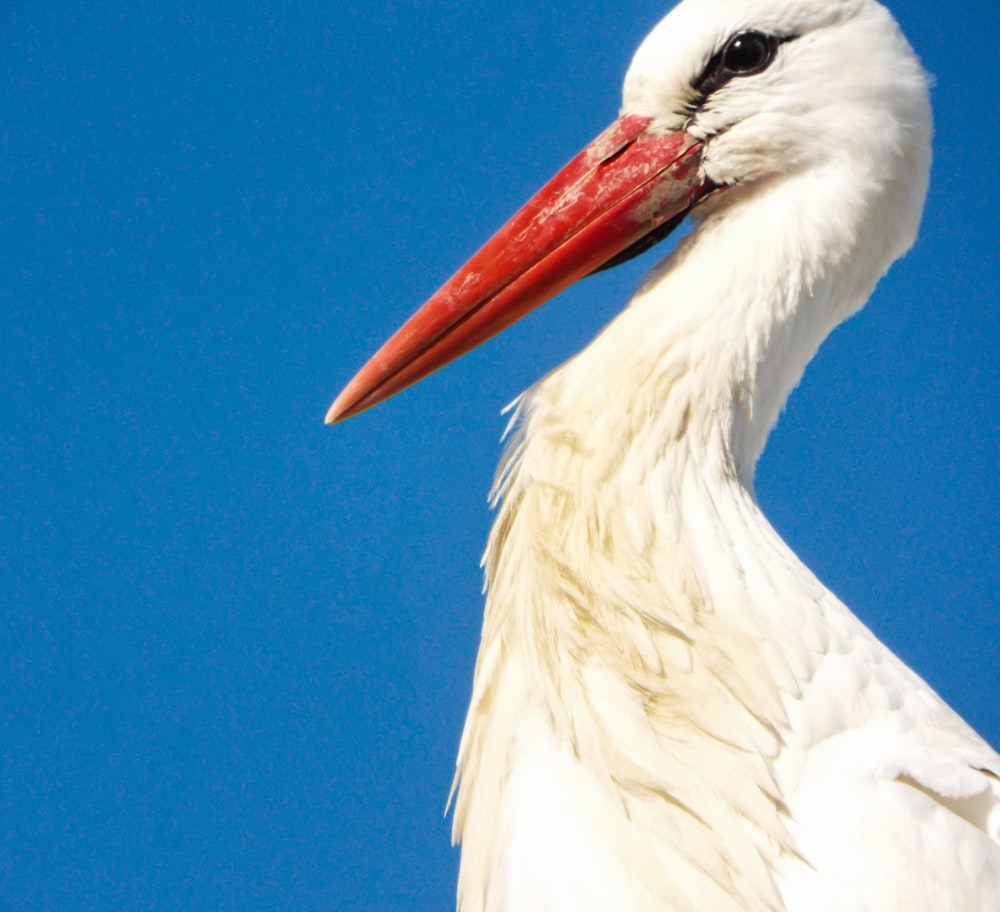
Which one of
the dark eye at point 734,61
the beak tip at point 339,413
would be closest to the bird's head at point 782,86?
the dark eye at point 734,61

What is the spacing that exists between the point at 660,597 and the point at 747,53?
563 millimetres

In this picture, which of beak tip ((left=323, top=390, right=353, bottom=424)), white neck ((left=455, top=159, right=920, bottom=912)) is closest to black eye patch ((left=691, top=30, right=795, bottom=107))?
white neck ((left=455, top=159, right=920, bottom=912))

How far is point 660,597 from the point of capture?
0.90m

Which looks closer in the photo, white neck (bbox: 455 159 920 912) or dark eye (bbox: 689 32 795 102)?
white neck (bbox: 455 159 920 912)

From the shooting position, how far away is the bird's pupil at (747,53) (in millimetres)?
1088

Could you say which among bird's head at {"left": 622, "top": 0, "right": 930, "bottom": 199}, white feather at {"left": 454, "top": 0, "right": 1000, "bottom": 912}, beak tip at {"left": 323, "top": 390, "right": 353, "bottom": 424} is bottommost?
white feather at {"left": 454, "top": 0, "right": 1000, "bottom": 912}

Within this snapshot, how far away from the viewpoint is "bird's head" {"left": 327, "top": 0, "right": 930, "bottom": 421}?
1.02 m

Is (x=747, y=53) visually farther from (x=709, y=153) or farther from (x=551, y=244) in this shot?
(x=551, y=244)

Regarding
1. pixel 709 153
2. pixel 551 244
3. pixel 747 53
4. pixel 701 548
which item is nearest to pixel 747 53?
pixel 747 53

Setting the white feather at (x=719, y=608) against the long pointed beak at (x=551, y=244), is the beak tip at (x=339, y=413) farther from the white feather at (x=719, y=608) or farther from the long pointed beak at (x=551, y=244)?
the white feather at (x=719, y=608)

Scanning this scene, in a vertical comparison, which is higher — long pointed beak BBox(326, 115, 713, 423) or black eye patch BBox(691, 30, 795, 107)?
black eye patch BBox(691, 30, 795, 107)

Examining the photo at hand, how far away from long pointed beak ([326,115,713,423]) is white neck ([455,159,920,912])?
0.06 meters

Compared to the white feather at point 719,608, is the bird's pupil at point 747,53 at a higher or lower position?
higher

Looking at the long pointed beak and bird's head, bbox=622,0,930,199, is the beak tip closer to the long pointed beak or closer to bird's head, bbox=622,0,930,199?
the long pointed beak
